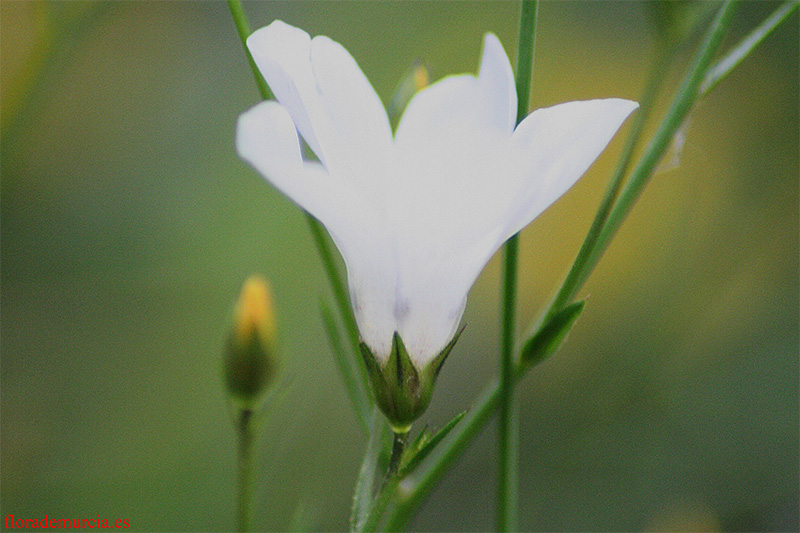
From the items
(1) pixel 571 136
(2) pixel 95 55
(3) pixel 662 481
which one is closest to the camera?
(1) pixel 571 136

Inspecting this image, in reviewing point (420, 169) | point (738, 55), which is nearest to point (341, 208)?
point (420, 169)

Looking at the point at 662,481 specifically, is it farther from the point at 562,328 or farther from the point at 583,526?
the point at 562,328

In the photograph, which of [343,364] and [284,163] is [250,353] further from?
[284,163]

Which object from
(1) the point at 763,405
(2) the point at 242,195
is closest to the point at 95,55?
(2) the point at 242,195

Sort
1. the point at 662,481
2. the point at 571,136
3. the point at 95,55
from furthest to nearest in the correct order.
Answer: the point at 95,55 → the point at 662,481 → the point at 571,136

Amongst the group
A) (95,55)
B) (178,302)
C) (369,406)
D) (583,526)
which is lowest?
(583,526)

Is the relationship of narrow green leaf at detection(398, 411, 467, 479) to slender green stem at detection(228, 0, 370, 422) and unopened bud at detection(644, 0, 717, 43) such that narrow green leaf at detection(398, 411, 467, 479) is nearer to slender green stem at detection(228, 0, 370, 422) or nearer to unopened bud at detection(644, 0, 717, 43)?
slender green stem at detection(228, 0, 370, 422)
